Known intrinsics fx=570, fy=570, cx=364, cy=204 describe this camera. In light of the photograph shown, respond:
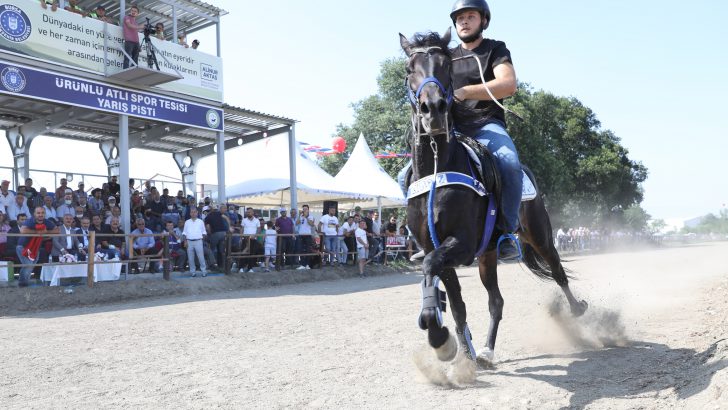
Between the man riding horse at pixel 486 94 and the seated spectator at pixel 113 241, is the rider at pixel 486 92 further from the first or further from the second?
the seated spectator at pixel 113 241

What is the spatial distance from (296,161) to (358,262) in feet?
15.8

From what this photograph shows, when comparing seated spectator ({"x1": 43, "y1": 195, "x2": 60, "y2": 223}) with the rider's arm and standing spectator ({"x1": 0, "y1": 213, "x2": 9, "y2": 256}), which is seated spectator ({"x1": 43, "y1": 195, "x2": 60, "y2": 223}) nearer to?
standing spectator ({"x1": 0, "y1": 213, "x2": 9, "y2": 256})

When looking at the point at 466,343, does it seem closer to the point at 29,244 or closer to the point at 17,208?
the point at 29,244

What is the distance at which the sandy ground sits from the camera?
3930mm

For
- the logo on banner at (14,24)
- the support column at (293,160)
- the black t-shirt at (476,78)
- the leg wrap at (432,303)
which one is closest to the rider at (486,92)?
the black t-shirt at (476,78)

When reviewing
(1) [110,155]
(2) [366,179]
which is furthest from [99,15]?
(2) [366,179]

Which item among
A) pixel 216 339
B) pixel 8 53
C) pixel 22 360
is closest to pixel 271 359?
pixel 216 339

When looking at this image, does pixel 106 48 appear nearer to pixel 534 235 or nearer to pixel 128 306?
pixel 128 306

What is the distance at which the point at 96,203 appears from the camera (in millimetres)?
15664

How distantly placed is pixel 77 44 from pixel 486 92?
14.6 meters

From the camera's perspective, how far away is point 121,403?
4000 millimetres

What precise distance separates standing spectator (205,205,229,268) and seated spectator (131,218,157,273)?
1682mm

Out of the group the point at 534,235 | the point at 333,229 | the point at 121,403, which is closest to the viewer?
the point at 121,403

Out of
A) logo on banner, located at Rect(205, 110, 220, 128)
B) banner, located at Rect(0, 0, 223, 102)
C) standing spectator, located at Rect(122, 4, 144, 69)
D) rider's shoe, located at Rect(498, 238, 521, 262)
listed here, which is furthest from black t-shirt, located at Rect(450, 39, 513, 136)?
logo on banner, located at Rect(205, 110, 220, 128)
